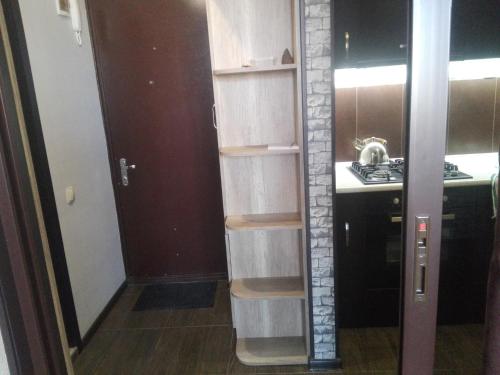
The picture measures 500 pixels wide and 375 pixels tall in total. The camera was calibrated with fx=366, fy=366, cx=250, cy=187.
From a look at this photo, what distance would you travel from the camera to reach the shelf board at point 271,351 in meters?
2.05

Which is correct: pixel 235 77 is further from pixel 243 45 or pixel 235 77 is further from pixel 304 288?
pixel 304 288

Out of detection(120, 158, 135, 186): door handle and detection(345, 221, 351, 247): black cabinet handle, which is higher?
detection(120, 158, 135, 186): door handle

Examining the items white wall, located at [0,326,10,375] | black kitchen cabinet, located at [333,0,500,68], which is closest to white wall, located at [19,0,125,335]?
white wall, located at [0,326,10,375]

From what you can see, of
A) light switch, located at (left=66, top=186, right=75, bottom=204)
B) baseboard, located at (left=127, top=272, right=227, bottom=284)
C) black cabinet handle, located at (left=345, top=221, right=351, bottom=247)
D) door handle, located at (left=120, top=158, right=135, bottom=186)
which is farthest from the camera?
baseboard, located at (left=127, top=272, right=227, bottom=284)

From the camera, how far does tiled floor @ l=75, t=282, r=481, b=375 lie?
2004 millimetres

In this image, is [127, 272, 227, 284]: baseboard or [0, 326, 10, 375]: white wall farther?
[127, 272, 227, 284]: baseboard

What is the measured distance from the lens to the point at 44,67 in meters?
2.07

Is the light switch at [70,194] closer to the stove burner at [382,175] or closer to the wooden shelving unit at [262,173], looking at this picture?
the wooden shelving unit at [262,173]

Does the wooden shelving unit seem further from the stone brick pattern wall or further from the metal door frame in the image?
the metal door frame

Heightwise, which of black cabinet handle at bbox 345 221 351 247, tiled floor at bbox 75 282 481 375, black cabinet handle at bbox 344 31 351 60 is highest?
black cabinet handle at bbox 344 31 351 60

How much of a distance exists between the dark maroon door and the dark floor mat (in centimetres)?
11

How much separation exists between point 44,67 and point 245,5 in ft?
3.88

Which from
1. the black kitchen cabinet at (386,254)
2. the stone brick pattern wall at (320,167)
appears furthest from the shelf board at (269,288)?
the black kitchen cabinet at (386,254)

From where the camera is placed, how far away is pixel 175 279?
3127 millimetres
